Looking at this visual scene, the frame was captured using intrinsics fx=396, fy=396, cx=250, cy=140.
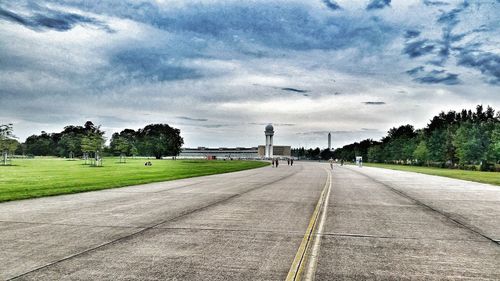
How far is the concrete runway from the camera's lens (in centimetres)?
607

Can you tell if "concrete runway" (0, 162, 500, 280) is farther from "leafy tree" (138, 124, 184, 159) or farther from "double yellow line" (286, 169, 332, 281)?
"leafy tree" (138, 124, 184, 159)

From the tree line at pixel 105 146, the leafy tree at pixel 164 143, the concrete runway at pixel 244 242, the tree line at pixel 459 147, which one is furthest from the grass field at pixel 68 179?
the leafy tree at pixel 164 143

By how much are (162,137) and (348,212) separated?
14132cm

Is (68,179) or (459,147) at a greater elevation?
(459,147)

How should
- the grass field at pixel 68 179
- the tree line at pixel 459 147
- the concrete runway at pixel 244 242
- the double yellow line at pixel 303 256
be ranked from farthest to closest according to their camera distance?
1. the tree line at pixel 459 147
2. the grass field at pixel 68 179
3. the concrete runway at pixel 244 242
4. the double yellow line at pixel 303 256

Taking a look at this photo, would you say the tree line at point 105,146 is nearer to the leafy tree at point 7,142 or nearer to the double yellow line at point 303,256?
the leafy tree at point 7,142

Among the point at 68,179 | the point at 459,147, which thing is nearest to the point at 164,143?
the point at 459,147

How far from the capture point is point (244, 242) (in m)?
8.05

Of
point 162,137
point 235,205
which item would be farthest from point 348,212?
point 162,137

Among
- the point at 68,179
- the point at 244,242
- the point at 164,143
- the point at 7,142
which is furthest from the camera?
the point at 164,143

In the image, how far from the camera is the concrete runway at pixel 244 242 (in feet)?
19.9

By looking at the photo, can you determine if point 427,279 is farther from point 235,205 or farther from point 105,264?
point 235,205

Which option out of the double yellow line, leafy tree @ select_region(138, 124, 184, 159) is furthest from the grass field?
leafy tree @ select_region(138, 124, 184, 159)

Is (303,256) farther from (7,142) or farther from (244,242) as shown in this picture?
(7,142)
